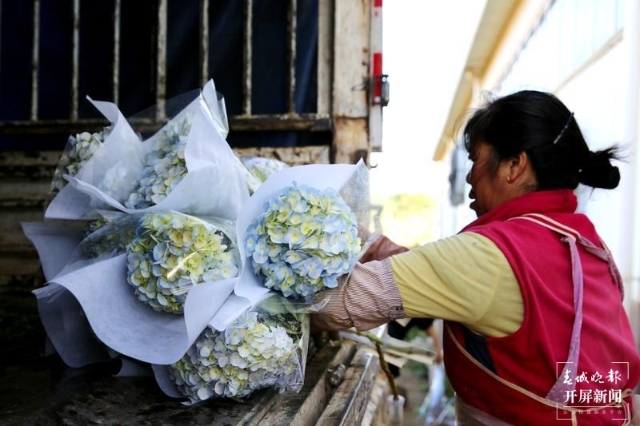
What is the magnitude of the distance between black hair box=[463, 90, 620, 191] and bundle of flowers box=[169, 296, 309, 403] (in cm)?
79

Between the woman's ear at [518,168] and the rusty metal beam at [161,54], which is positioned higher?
the rusty metal beam at [161,54]

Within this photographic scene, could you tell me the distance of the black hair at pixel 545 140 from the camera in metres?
1.66

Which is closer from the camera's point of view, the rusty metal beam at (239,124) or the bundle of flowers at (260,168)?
the bundle of flowers at (260,168)

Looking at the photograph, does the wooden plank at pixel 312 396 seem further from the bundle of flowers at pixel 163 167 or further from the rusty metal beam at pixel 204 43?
the rusty metal beam at pixel 204 43

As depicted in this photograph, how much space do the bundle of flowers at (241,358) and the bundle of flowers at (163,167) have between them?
362 millimetres

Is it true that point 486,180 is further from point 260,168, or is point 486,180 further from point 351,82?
point 351,82

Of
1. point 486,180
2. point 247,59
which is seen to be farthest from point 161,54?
point 486,180

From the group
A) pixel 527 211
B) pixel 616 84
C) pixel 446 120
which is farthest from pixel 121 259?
pixel 446 120

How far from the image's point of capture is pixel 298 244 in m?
1.32

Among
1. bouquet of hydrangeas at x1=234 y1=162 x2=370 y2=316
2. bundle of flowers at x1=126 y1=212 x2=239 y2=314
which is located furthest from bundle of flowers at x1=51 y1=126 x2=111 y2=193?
bouquet of hydrangeas at x1=234 y1=162 x2=370 y2=316

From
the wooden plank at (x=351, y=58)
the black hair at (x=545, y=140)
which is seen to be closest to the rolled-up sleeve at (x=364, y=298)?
the black hair at (x=545, y=140)

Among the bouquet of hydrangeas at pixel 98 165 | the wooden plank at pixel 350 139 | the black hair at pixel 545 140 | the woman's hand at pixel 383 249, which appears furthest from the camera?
the wooden plank at pixel 350 139

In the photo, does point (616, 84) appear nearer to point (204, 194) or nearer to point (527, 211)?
point (527, 211)

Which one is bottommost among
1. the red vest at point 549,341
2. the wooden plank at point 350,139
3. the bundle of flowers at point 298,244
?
the red vest at point 549,341
